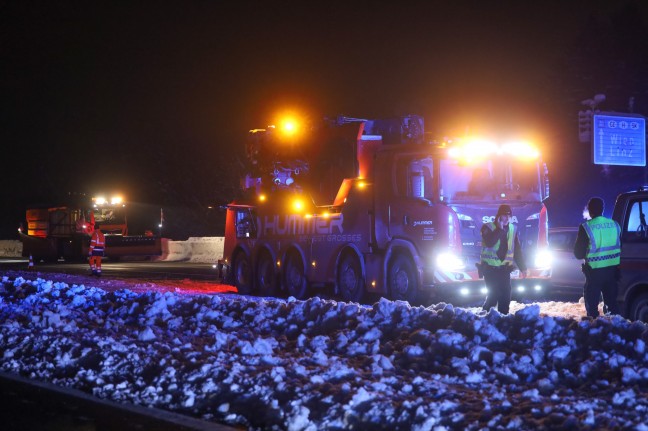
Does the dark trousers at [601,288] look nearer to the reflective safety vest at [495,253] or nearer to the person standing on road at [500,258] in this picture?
the person standing on road at [500,258]

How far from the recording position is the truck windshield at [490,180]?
52.7 ft

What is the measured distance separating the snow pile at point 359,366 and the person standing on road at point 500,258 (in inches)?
67.5

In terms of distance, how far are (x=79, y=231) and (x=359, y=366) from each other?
35516 millimetres

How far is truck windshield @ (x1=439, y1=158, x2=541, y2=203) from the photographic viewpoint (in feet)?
52.7

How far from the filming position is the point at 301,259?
19609mm

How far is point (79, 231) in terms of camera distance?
42844 mm

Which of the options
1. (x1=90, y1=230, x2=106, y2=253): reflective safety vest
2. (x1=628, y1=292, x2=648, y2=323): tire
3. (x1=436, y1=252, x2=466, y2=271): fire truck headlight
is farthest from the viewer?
(x1=90, y1=230, x2=106, y2=253): reflective safety vest

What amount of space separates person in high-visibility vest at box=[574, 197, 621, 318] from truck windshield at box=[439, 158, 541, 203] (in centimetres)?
406

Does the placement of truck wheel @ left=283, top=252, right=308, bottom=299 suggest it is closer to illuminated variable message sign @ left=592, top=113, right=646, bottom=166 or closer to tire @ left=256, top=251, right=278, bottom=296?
tire @ left=256, top=251, right=278, bottom=296

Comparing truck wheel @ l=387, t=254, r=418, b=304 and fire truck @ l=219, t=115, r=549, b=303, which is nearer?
fire truck @ l=219, t=115, r=549, b=303

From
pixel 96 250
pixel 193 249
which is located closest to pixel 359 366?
pixel 96 250

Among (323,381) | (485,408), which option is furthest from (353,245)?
(485,408)

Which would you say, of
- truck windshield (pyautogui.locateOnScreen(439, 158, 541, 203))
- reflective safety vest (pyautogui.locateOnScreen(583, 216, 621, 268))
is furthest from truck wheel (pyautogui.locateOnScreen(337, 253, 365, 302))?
reflective safety vest (pyautogui.locateOnScreen(583, 216, 621, 268))

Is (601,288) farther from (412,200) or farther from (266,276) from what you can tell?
(266,276)
